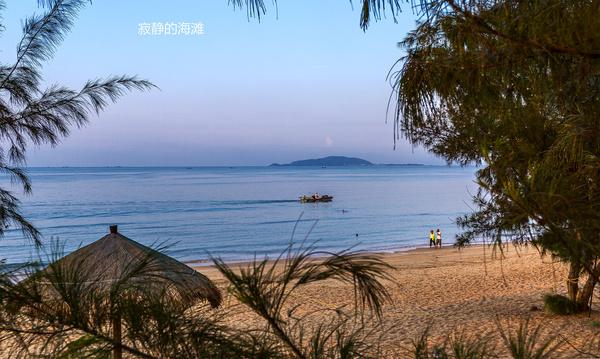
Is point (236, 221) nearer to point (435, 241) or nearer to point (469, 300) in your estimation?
point (435, 241)

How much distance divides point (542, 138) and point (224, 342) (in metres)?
3.70

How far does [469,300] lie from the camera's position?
12477 millimetres

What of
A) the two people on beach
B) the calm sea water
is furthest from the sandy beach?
the two people on beach

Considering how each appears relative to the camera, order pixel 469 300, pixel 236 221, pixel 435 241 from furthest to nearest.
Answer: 1. pixel 236 221
2. pixel 435 241
3. pixel 469 300

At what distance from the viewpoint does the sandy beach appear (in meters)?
8.64

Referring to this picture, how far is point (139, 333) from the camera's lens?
1.55m

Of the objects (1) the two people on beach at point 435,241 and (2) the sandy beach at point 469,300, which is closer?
(2) the sandy beach at point 469,300

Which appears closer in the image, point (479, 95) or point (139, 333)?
point (139, 333)

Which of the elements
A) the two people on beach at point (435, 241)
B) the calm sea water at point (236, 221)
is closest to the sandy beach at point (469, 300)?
the calm sea water at point (236, 221)

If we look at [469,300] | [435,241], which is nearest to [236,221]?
[435,241]

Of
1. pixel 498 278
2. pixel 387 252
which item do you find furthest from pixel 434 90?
pixel 387 252

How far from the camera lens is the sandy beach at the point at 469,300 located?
8.64m

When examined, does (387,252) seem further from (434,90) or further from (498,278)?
(434,90)

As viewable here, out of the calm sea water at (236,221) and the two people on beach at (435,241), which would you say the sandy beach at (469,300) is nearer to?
the calm sea water at (236,221)
